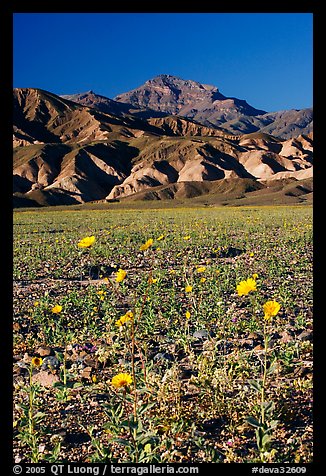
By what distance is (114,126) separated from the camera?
158 meters

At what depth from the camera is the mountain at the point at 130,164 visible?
327 feet

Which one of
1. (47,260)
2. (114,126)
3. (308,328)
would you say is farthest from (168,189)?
(308,328)

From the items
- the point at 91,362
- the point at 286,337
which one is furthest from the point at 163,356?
the point at 286,337

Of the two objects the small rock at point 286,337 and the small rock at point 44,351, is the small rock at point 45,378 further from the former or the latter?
the small rock at point 286,337

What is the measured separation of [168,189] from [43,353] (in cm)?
9016

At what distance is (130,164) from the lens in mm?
121625

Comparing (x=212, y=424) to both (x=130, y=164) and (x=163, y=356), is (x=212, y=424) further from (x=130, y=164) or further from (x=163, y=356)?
(x=130, y=164)

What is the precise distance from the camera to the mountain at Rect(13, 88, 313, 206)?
99.8m

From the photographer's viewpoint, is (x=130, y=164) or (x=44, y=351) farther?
(x=130, y=164)

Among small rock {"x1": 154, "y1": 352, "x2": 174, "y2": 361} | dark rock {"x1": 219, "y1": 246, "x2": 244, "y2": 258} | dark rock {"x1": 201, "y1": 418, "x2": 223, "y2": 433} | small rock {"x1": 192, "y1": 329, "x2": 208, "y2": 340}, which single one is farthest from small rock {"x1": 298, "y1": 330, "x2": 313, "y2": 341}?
dark rock {"x1": 219, "y1": 246, "x2": 244, "y2": 258}

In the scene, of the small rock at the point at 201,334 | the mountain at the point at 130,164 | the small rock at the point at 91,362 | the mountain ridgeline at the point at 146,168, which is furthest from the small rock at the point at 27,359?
the mountain at the point at 130,164

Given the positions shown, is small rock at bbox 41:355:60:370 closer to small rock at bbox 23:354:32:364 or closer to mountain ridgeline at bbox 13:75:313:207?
small rock at bbox 23:354:32:364
